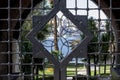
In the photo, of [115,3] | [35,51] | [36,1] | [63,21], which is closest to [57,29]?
[63,21]

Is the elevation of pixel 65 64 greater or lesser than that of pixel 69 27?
lesser

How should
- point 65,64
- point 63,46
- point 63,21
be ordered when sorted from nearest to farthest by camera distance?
point 65,64, point 63,46, point 63,21

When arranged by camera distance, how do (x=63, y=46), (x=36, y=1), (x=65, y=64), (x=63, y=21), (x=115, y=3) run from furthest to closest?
(x=36, y=1) → (x=115, y=3) → (x=63, y=21) → (x=63, y=46) → (x=65, y=64)

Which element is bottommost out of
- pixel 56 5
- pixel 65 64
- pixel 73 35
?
pixel 65 64

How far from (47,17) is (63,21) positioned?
579 millimetres

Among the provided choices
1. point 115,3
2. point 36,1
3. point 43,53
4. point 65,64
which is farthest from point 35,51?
point 36,1

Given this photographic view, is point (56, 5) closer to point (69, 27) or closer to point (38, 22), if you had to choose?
point (38, 22)

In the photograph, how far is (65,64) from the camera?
3270mm

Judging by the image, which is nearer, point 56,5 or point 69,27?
point 56,5

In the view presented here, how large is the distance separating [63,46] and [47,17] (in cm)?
38

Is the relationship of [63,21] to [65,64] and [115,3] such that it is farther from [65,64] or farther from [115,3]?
[115,3]

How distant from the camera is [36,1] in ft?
27.2

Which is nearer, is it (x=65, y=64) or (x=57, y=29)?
(x=65, y=64)

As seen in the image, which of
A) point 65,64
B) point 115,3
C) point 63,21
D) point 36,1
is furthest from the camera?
point 36,1
